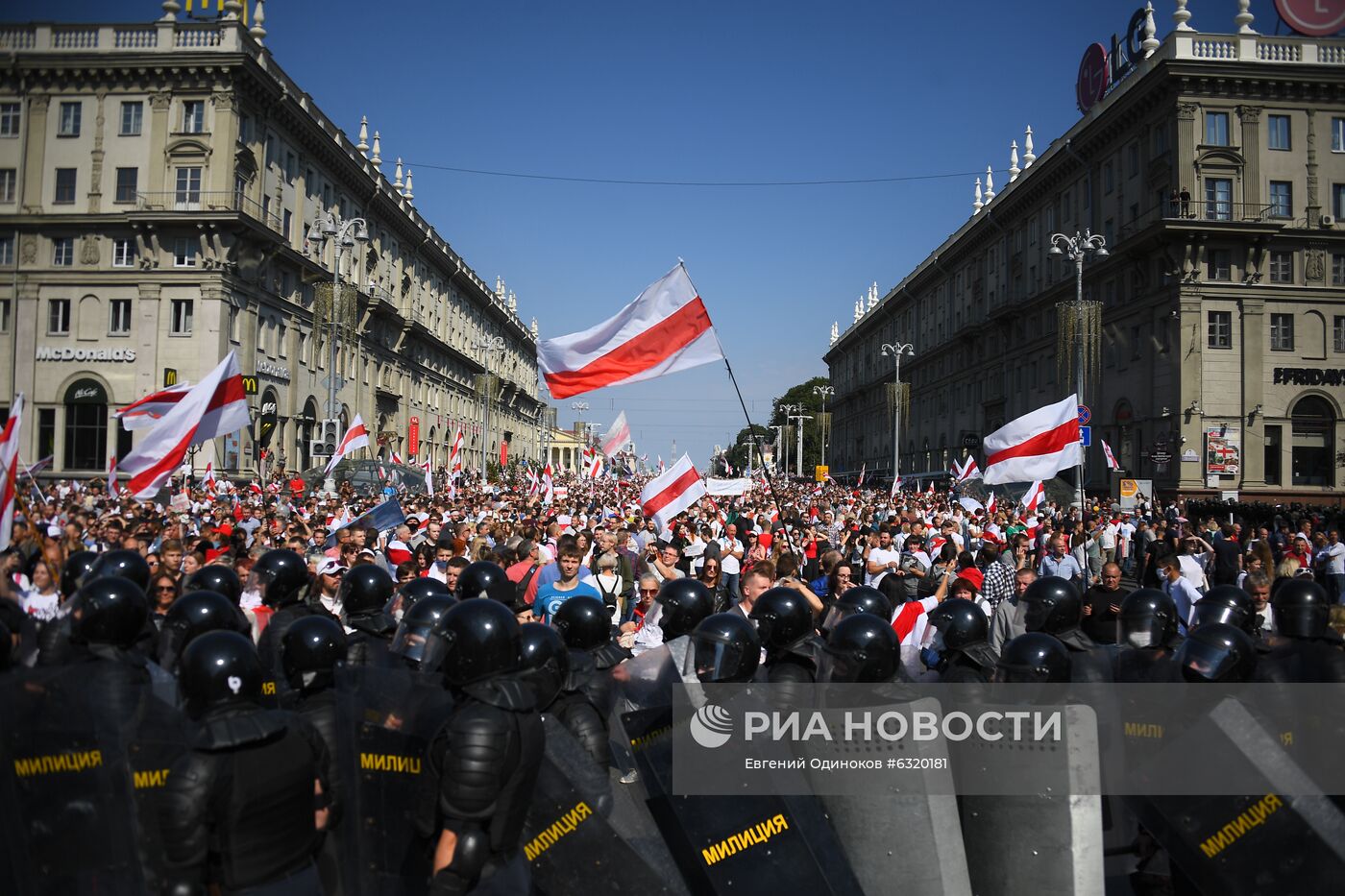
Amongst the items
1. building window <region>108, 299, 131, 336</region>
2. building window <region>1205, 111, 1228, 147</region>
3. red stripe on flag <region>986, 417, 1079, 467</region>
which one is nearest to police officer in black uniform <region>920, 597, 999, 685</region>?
red stripe on flag <region>986, 417, 1079, 467</region>

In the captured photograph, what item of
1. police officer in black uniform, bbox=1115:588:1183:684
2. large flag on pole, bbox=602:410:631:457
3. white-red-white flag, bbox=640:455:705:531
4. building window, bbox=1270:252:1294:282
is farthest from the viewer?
building window, bbox=1270:252:1294:282

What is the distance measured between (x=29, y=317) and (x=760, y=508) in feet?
101

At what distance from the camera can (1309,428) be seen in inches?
1447

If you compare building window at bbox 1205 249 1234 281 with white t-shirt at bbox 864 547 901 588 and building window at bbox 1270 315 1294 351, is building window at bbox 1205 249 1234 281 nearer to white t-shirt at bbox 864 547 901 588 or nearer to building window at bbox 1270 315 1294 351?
building window at bbox 1270 315 1294 351

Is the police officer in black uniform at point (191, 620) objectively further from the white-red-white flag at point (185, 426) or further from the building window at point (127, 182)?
the building window at point (127, 182)

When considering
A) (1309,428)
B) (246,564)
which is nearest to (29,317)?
(246,564)

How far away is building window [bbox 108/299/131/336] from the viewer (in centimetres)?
3766

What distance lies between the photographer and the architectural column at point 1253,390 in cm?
3597

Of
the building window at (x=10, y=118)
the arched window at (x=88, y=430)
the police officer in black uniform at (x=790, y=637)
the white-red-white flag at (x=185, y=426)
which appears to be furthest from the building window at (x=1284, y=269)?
the building window at (x=10, y=118)

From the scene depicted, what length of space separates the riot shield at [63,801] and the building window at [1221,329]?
39964 millimetres

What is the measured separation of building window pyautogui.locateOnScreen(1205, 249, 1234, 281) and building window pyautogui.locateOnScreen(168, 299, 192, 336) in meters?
37.9

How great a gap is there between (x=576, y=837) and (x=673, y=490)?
9999mm

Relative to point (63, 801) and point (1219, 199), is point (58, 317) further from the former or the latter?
point (1219, 199)

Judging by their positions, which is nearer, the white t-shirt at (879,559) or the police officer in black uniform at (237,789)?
the police officer in black uniform at (237,789)
